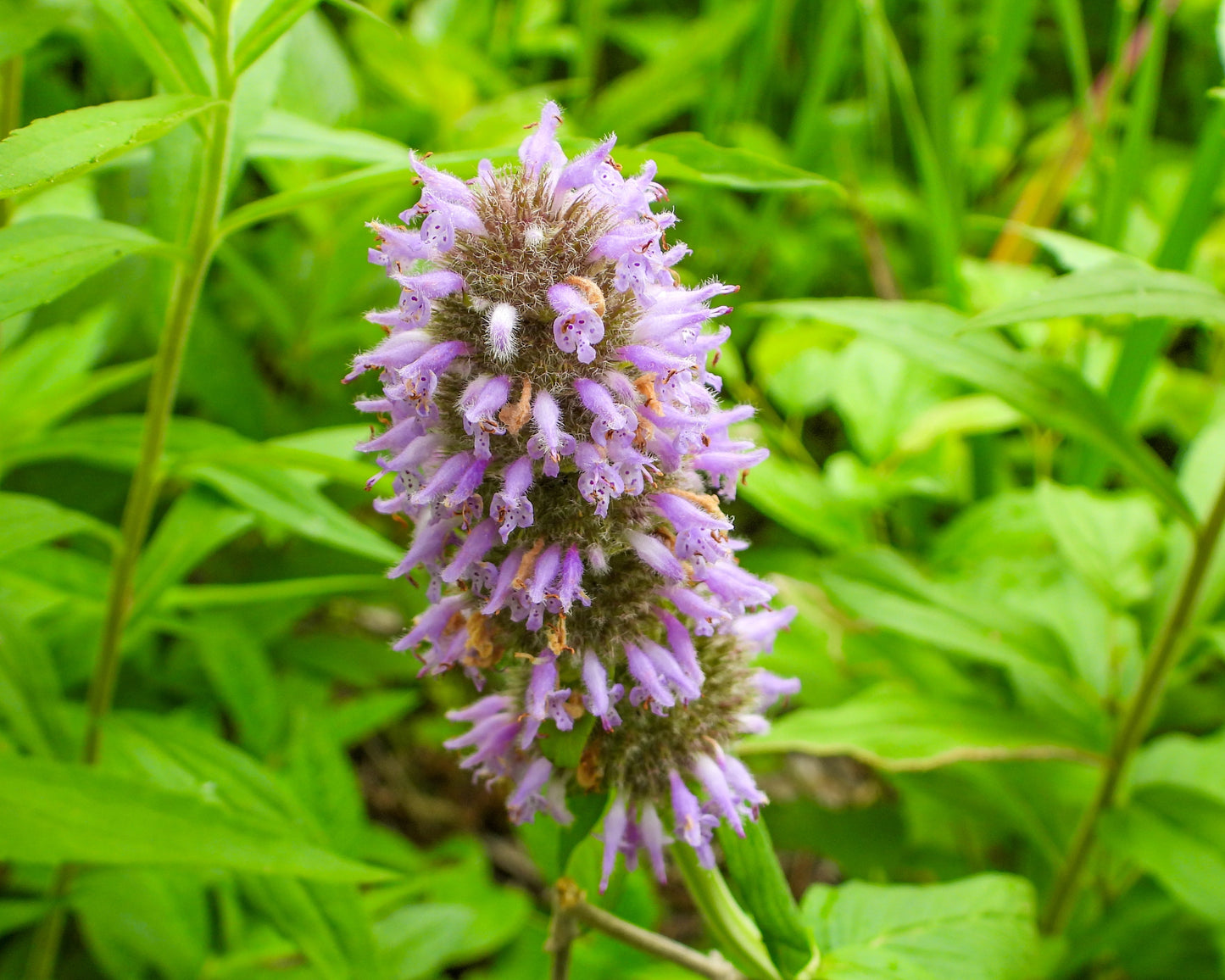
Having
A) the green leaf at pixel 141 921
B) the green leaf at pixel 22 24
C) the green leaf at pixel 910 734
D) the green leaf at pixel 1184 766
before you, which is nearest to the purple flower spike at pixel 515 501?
the green leaf at pixel 910 734

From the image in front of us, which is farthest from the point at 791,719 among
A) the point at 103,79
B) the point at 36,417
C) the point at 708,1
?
the point at 708,1

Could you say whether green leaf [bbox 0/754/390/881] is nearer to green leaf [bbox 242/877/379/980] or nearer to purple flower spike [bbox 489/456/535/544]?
green leaf [bbox 242/877/379/980]

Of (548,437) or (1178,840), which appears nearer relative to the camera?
(548,437)

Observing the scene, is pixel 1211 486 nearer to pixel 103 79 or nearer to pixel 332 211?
pixel 332 211

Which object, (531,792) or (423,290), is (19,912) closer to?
(531,792)

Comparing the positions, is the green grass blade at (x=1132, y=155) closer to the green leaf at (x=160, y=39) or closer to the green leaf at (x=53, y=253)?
the green leaf at (x=160, y=39)

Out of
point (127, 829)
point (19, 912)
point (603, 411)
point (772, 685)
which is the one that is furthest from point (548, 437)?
point (19, 912)

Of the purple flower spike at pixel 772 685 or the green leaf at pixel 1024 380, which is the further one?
the green leaf at pixel 1024 380
